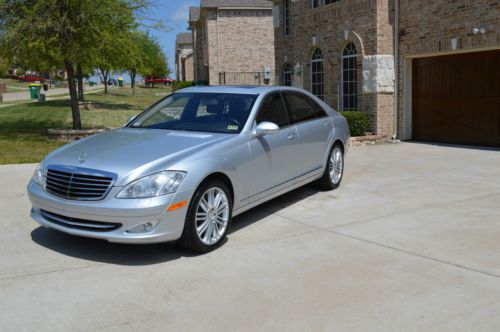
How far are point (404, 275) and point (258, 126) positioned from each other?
2.33 m

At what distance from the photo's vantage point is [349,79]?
53.9 ft

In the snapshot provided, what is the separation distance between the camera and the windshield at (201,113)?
6320 millimetres

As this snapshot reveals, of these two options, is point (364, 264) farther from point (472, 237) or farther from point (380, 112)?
point (380, 112)

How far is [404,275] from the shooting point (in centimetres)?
481

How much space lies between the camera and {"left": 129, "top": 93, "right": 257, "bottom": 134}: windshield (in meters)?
6.32

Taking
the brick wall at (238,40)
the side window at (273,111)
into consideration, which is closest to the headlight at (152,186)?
the side window at (273,111)

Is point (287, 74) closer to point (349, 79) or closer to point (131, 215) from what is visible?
point (349, 79)

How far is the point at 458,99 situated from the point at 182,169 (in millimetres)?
10761

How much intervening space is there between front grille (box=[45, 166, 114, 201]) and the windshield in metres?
1.53

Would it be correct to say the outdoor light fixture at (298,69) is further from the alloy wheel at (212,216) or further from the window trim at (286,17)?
the alloy wheel at (212,216)

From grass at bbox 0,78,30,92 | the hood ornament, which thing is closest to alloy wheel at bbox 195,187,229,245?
the hood ornament

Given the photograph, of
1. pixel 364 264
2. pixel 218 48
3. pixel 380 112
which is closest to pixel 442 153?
pixel 380 112

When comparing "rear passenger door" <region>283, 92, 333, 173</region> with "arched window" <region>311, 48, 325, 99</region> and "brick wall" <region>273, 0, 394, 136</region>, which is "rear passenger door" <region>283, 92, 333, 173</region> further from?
"arched window" <region>311, 48, 325, 99</region>

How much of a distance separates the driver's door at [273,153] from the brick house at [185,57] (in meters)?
56.1
